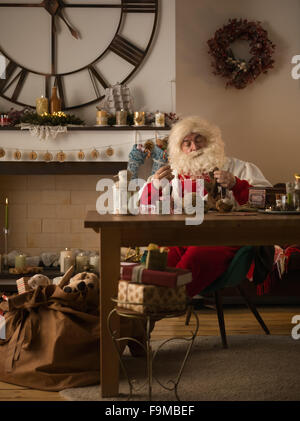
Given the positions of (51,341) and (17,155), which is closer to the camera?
(51,341)

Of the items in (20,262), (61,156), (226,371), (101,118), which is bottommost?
(226,371)

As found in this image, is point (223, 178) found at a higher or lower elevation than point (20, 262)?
higher

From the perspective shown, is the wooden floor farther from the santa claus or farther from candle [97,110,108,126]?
candle [97,110,108,126]

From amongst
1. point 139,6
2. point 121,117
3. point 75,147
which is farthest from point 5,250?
point 139,6

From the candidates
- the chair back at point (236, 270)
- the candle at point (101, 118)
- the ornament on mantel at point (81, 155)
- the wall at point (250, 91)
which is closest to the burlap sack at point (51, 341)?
the chair back at point (236, 270)

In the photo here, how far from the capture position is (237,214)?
2.61 meters

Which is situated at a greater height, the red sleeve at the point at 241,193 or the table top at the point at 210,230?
the red sleeve at the point at 241,193

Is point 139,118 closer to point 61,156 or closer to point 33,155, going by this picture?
A: point 61,156

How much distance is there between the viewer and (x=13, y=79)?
4.85 m

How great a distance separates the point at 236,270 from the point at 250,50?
9.77ft

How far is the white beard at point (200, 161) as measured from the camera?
350cm

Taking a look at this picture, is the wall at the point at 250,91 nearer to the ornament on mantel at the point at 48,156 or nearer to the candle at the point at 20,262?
the ornament on mantel at the point at 48,156

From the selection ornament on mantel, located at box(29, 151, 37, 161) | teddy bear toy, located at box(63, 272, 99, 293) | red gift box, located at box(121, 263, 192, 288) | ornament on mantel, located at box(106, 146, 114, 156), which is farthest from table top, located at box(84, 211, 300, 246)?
ornament on mantel, located at box(29, 151, 37, 161)

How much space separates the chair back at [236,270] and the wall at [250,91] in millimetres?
2681
